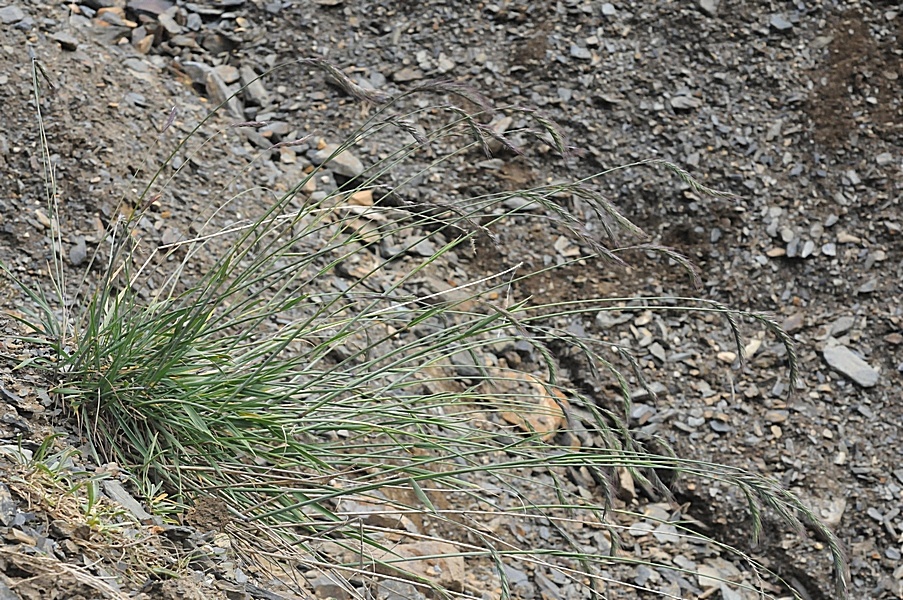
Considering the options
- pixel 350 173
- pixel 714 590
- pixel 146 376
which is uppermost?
pixel 146 376

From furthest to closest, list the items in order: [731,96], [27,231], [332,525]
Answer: [731,96], [27,231], [332,525]

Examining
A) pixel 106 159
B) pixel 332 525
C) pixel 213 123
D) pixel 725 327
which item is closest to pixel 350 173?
pixel 213 123

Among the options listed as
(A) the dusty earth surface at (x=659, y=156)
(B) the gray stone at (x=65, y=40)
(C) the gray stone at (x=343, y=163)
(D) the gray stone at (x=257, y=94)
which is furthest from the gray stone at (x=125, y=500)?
(D) the gray stone at (x=257, y=94)

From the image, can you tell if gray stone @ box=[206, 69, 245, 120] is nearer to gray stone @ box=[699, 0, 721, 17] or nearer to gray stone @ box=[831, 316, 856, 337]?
gray stone @ box=[699, 0, 721, 17]

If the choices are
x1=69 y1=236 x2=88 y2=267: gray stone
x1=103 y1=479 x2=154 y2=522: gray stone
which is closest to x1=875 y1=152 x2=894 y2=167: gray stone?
x1=69 y1=236 x2=88 y2=267: gray stone

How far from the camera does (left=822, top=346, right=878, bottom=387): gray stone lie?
11.2ft

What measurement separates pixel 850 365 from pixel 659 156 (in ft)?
3.73

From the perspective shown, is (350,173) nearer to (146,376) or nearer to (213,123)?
(213,123)

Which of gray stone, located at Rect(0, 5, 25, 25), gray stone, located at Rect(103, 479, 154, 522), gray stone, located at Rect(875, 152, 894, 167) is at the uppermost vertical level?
gray stone, located at Rect(0, 5, 25, 25)

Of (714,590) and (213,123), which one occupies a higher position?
(213,123)

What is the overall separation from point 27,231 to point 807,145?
305 centimetres

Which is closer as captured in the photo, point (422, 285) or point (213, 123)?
point (422, 285)

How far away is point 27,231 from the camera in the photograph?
2.94 metres

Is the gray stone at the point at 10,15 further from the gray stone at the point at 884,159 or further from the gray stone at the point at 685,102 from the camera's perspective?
the gray stone at the point at 884,159
